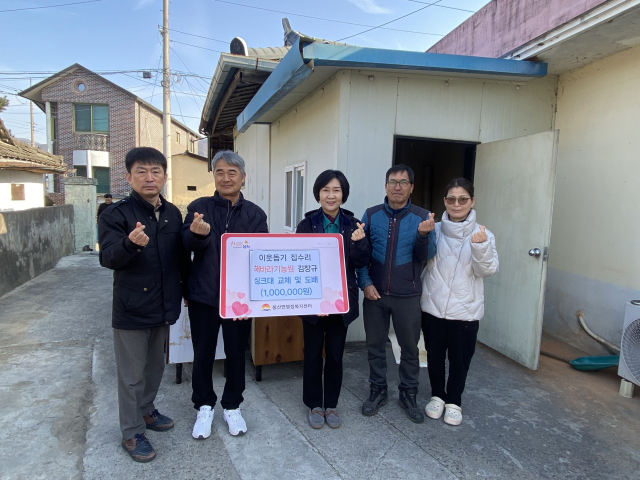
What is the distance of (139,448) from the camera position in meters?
2.38

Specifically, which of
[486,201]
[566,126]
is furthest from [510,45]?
[486,201]

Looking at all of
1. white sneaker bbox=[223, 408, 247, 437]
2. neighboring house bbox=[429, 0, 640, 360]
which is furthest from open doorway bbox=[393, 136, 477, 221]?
white sneaker bbox=[223, 408, 247, 437]

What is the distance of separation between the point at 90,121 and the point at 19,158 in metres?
16.0

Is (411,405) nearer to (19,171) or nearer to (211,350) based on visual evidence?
(211,350)

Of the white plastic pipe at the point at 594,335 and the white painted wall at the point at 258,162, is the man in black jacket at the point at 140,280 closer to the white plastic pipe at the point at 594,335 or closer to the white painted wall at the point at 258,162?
the white plastic pipe at the point at 594,335

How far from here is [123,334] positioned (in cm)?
234

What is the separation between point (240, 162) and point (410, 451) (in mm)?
2152

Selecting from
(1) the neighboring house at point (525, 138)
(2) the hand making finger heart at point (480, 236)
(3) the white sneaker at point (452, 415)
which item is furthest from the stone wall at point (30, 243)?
(2) the hand making finger heart at point (480, 236)

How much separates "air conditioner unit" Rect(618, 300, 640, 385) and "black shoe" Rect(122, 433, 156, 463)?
3.66 m

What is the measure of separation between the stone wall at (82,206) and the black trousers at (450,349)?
35.8 ft

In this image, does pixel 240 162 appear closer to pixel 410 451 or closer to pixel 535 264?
pixel 410 451

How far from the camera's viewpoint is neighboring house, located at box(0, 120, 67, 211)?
8391 mm

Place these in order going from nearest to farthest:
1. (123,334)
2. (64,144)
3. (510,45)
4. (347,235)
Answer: (123,334) < (347,235) < (510,45) < (64,144)

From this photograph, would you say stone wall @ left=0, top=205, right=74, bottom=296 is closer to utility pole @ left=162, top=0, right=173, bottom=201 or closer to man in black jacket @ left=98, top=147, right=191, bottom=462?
man in black jacket @ left=98, top=147, right=191, bottom=462
